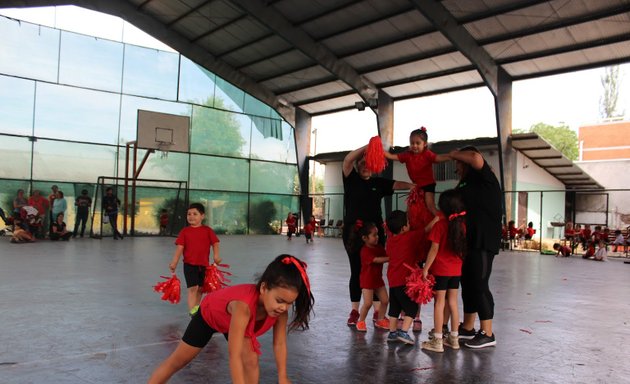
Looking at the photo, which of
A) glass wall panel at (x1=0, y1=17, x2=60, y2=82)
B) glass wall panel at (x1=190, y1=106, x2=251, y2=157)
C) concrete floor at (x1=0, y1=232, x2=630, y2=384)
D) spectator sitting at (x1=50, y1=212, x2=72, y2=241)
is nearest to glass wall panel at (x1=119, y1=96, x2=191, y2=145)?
glass wall panel at (x1=190, y1=106, x2=251, y2=157)

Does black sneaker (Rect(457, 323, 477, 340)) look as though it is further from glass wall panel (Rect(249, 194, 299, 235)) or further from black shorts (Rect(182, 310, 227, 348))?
glass wall panel (Rect(249, 194, 299, 235))

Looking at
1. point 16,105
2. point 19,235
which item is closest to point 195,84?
point 16,105

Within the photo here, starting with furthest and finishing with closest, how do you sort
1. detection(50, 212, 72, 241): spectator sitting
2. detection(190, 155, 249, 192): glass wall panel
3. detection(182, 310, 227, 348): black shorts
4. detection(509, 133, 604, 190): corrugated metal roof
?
detection(190, 155, 249, 192): glass wall panel → detection(509, 133, 604, 190): corrugated metal roof → detection(50, 212, 72, 241): spectator sitting → detection(182, 310, 227, 348): black shorts

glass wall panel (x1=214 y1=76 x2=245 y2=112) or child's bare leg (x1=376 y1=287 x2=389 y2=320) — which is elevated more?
glass wall panel (x1=214 y1=76 x2=245 y2=112)

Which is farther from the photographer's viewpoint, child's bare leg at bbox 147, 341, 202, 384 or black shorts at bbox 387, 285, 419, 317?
black shorts at bbox 387, 285, 419, 317

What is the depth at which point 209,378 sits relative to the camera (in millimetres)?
2814

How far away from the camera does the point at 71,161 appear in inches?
704

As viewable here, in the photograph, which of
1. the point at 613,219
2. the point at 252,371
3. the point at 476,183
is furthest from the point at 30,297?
the point at 613,219

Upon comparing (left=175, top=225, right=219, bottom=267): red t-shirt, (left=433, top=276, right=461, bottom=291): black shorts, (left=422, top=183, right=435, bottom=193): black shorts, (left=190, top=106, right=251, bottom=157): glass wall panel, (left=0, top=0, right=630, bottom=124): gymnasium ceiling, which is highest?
(left=0, top=0, right=630, bottom=124): gymnasium ceiling

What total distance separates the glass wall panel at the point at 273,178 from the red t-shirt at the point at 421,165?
18.6 metres

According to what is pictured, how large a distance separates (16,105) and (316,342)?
16840 millimetres

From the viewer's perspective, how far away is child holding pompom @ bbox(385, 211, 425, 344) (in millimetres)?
3829

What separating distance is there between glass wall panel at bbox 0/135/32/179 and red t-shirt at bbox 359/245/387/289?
16040mm

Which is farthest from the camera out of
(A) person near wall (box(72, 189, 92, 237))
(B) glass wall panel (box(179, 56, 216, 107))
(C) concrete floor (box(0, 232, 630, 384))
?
(B) glass wall panel (box(179, 56, 216, 107))
